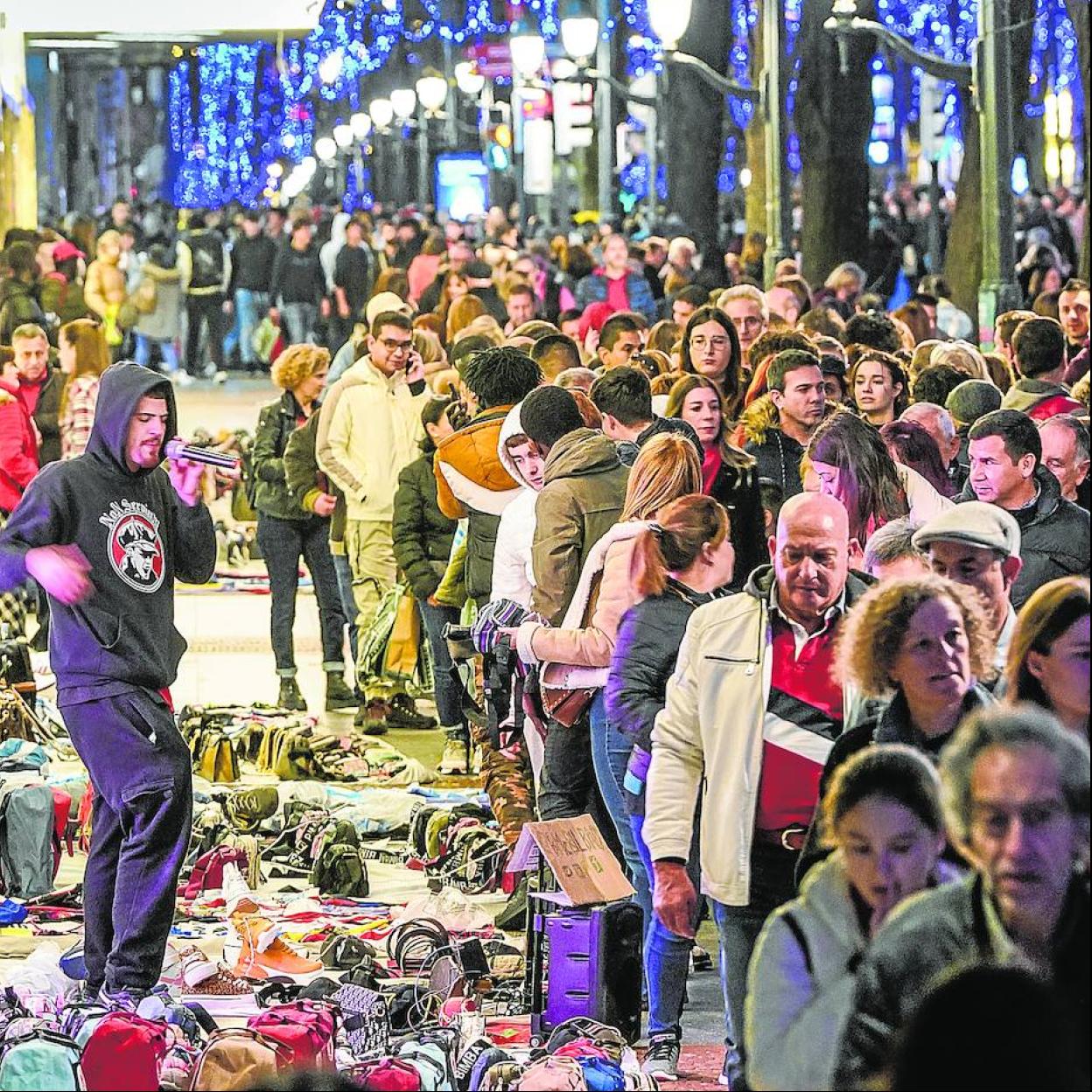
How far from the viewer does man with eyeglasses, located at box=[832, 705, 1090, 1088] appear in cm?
512

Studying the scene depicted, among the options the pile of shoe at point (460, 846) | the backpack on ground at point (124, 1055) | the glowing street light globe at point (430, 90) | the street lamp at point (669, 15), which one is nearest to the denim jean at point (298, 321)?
the street lamp at point (669, 15)

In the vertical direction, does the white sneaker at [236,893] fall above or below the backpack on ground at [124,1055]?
below

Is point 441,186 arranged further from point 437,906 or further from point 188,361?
point 437,906

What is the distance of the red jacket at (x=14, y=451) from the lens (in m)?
14.3

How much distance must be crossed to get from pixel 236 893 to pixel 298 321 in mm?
25137

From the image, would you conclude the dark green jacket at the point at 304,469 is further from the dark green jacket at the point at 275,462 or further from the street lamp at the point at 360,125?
the street lamp at the point at 360,125

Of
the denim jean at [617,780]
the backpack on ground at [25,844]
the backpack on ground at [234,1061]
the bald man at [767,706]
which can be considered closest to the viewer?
the bald man at [767,706]

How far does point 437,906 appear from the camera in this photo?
10336mm

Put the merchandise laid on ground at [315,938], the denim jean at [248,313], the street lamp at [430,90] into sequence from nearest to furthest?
the merchandise laid on ground at [315,938]
the denim jean at [248,313]
the street lamp at [430,90]

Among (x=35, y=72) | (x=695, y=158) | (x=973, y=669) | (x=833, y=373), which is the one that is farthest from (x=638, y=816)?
(x=695, y=158)

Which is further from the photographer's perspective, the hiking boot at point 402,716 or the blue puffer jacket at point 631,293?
the blue puffer jacket at point 631,293

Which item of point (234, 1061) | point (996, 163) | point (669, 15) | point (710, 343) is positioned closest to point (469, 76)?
point (669, 15)

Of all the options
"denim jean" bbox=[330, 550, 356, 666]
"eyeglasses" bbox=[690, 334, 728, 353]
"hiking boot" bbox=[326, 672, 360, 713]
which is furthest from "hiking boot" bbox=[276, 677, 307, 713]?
"eyeglasses" bbox=[690, 334, 728, 353]

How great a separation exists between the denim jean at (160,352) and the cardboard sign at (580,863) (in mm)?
27960
